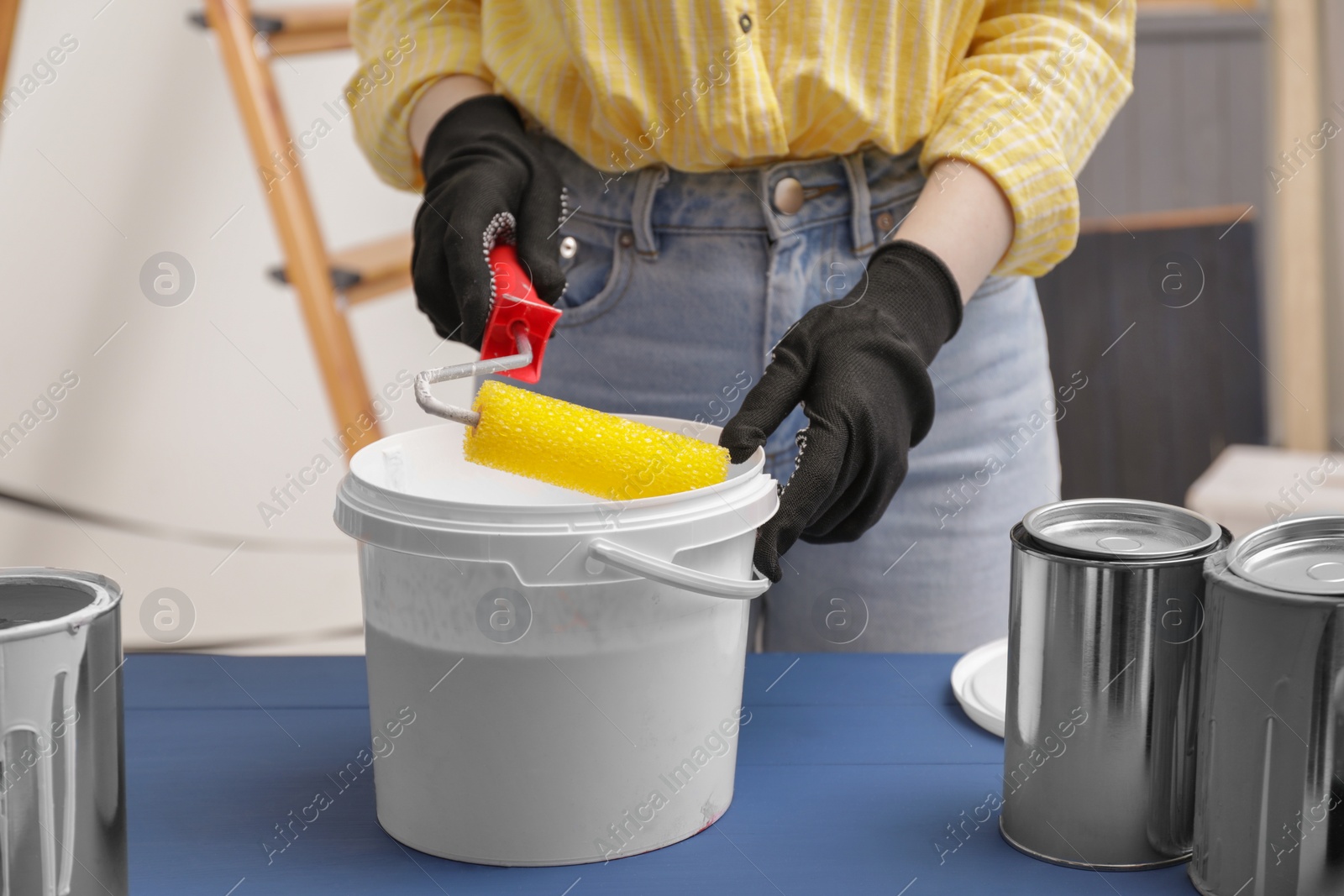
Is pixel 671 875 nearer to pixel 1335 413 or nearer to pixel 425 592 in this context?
pixel 425 592

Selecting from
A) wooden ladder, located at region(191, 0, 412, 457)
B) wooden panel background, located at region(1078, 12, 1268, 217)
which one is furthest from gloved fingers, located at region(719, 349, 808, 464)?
wooden panel background, located at region(1078, 12, 1268, 217)

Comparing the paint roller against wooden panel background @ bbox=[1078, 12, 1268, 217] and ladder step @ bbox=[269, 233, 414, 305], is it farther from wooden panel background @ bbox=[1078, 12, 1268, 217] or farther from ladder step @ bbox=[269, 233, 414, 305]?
wooden panel background @ bbox=[1078, 12, 1268, 217]

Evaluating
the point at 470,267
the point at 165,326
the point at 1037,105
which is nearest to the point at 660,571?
the point at 470,267

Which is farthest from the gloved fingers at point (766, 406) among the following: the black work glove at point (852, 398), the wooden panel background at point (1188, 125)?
the wooden panel background at point (1188, 125)

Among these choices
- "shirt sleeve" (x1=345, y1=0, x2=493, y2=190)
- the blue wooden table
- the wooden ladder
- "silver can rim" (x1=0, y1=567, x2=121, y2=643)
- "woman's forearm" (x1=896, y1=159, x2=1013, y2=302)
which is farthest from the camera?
the wooden ladder

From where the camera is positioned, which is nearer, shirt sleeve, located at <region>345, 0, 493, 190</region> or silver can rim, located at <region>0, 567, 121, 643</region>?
silver can rim, located at <region>0, 567, 121, 643</region>

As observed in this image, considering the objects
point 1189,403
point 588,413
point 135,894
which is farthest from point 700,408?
point 1189,403

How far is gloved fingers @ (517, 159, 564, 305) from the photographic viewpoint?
802 millimetres

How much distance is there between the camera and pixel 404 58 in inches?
37.2

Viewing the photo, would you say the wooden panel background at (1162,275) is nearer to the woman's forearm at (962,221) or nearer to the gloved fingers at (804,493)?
the woman's forearm at (962,221)

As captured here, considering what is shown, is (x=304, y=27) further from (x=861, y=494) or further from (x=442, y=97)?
(x=861, y=494)

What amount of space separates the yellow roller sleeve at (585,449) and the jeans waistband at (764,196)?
26 cm

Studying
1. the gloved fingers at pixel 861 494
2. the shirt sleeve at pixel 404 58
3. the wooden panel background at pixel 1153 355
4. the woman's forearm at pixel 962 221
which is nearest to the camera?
the gloved fingers at pixel 861 494

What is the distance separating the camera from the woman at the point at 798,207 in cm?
79
